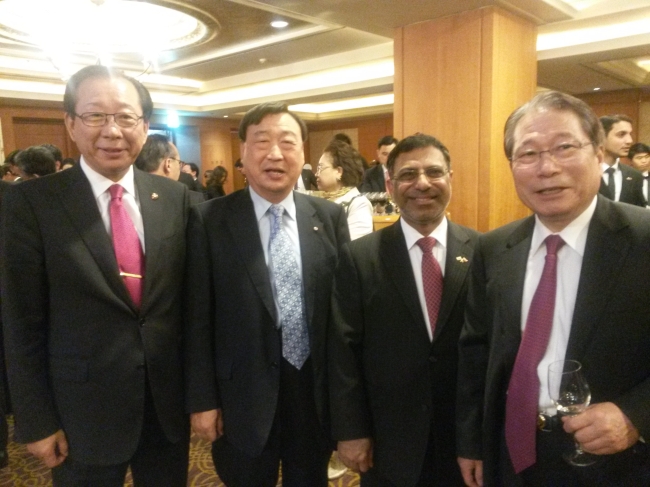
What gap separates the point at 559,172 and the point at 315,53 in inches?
283

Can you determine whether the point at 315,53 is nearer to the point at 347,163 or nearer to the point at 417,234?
the point at 347,163

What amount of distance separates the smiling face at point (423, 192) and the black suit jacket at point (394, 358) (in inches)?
3.2

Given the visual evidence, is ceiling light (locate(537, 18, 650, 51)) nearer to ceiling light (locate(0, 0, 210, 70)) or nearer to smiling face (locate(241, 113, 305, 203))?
ceiling light (locate(0, 0, 210, 70))

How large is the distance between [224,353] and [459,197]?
3.67 m

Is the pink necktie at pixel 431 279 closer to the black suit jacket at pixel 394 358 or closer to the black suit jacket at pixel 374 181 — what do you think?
the black suit jacket at pixel 394 358

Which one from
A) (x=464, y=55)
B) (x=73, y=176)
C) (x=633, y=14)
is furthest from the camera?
(x=633, y=14)

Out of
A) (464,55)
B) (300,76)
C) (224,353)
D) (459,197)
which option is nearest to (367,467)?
(224,353)

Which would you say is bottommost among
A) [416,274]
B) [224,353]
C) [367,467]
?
[367,467]

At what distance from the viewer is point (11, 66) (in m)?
8.31

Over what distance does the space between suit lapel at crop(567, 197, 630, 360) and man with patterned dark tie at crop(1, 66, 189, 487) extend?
1.27m

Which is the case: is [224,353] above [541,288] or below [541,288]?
below

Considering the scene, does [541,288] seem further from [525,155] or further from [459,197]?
[459,197]

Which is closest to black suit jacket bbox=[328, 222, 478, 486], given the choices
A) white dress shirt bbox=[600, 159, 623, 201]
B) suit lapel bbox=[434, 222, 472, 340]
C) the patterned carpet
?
suit lapel bbox=[434, 222, 472, 340]

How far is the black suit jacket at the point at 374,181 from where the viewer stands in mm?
5648
